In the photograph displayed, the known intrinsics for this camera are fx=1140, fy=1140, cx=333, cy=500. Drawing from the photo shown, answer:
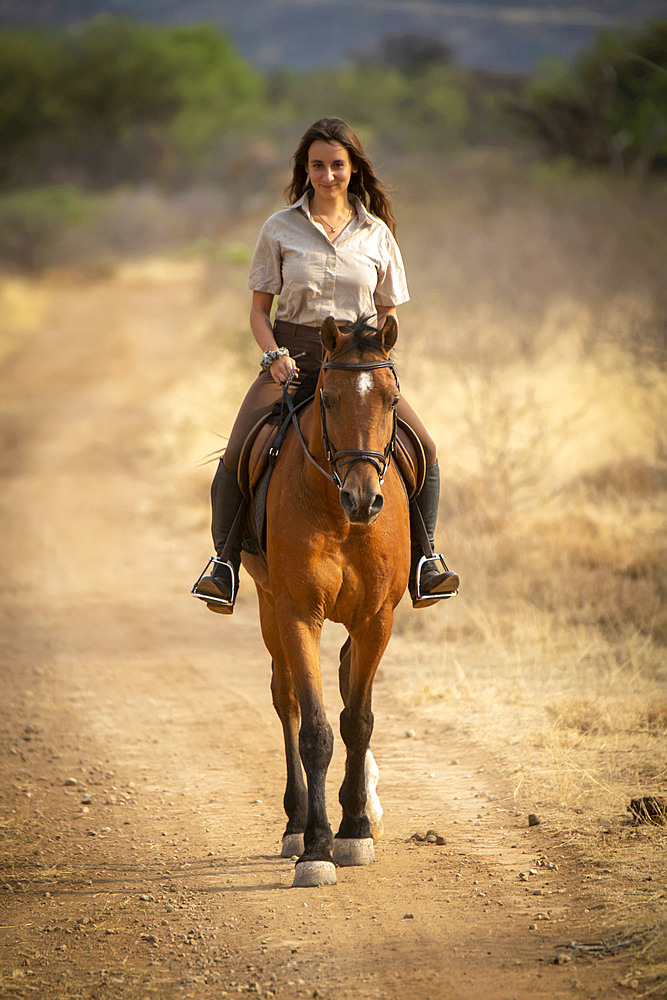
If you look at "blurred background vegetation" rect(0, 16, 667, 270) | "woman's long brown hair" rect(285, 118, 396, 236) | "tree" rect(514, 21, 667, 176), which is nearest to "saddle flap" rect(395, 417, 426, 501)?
"woman's long brown hair" rect(285, 118, 396, 236)

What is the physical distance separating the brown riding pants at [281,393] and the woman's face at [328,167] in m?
0.66

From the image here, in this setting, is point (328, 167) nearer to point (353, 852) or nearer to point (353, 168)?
point (353, 168)

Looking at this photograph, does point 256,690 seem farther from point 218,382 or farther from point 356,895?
point 218,382

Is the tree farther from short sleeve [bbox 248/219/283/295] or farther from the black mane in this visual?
the black mane

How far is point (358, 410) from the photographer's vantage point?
15.2ft

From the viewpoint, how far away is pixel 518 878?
4957 millimetres

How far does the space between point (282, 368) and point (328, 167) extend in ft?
3.26

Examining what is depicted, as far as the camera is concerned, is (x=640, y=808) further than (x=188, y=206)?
No

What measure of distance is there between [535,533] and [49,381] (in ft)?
52.2

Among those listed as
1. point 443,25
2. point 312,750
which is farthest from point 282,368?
point 443,25

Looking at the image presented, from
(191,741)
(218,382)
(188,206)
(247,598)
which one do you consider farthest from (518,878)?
(188,206)

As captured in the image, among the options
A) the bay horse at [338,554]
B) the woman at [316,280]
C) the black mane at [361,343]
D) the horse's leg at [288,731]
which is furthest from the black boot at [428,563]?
the black mane at [361,343]

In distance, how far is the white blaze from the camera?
4.64m

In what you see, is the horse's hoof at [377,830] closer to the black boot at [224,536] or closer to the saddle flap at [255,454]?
the black boot at [224,536]
